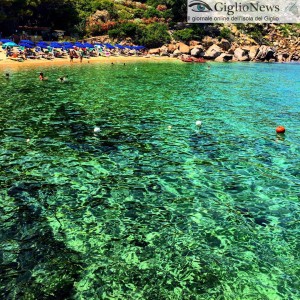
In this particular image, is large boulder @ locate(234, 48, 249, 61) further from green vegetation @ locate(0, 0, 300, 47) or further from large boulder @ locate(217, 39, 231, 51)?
green vegetation @ locate(0, 0, 300, 47)

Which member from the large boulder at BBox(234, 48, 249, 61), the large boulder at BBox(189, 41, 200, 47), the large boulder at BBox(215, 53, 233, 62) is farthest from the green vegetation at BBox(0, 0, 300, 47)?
the large boulder at BBox(215, 53, 233, 62)

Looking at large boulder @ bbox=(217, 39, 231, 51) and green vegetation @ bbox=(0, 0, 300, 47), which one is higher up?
green vegetation @ bbox=(0, 0, 300, 47)

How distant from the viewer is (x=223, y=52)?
81562 millimetres

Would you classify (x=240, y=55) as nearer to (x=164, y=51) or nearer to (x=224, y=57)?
(x=224, y=57)

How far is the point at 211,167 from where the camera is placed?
13.0 metres

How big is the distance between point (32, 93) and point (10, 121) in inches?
406

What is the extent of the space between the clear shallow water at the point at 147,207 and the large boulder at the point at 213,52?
202 feet

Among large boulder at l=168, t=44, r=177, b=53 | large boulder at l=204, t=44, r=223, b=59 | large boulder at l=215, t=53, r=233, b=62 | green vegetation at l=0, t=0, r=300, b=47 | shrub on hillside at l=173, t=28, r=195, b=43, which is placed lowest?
large boulder at l=215, t=53, r=233, b=62

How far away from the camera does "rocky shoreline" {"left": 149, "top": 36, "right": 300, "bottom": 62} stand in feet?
255

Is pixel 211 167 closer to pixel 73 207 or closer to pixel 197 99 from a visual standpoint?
pixel 73 207

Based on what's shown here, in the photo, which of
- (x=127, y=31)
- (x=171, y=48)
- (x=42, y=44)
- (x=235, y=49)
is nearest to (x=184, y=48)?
(x=171, y=48)

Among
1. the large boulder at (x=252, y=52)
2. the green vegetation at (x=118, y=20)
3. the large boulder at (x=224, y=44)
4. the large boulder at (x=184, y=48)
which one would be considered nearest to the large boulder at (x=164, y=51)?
the large boulder at (x=184, y=48)

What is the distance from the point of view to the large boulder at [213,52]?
78438 millimetres

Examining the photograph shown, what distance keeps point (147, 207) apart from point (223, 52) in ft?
262
